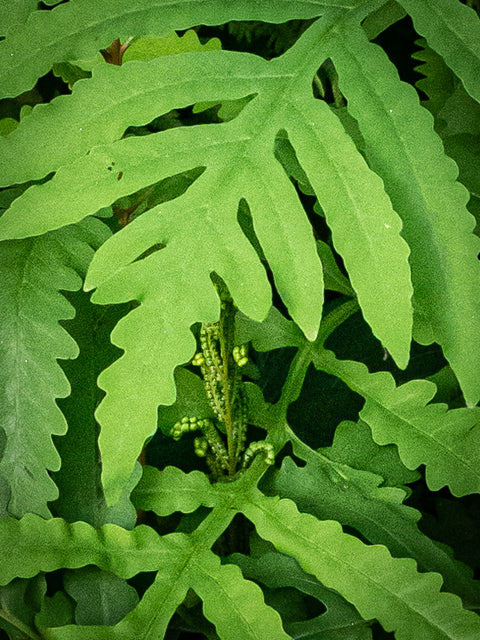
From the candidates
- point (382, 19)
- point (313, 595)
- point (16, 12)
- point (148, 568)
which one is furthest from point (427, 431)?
point (16, 12)

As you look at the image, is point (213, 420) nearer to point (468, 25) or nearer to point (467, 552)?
point (467, 552)

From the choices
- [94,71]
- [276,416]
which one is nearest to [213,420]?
[276,416]

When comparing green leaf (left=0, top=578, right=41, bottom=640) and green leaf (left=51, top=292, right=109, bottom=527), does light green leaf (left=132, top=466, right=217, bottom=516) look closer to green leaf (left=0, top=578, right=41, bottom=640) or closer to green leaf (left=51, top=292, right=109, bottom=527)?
green leaf (left=51, top=292, right=109, bottom=527)

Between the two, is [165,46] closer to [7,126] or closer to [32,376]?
[7,126]

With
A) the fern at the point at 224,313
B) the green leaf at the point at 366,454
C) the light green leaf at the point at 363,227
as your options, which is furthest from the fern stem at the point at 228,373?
the light green leaf at the point at 363,227

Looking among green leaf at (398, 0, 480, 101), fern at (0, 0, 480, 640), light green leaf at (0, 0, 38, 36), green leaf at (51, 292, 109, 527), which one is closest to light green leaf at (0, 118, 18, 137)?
fern at (0, 0, 480, 640)

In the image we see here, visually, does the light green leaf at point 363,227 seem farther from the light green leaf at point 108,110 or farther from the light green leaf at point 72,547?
the light green leaf at point 72,547
